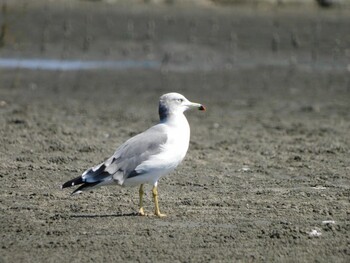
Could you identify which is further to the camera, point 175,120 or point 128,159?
point 175,120

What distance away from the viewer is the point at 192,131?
13398mm

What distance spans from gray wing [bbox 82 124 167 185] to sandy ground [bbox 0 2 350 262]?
38 cm

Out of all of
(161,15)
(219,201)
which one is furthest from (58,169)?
(161,15)

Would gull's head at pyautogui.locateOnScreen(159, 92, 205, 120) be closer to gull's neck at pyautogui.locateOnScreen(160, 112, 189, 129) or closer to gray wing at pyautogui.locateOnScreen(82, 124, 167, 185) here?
gull's neck at pyautogui.locateOnScreen(160, 112, 189, 129)

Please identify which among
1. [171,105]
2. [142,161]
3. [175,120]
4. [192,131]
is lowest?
[192,131]

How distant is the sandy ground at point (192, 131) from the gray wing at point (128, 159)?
38cm

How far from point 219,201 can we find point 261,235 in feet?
4.39

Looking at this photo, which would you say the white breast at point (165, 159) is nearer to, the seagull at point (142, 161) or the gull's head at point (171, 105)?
the seagull at point (142, 161)

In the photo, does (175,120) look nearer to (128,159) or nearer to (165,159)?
(165,159)

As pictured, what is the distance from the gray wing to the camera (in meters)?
7.93

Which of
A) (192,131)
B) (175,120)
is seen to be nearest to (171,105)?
(175,120)

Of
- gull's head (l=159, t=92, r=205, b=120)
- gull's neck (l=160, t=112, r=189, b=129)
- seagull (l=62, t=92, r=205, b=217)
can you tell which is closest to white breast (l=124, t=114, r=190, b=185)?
seagull (l=62, t=92, r=205, b=217)

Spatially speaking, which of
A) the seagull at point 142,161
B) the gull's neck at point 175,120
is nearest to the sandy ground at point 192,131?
the seagull at point 142,161

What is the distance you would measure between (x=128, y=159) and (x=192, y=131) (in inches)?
210
